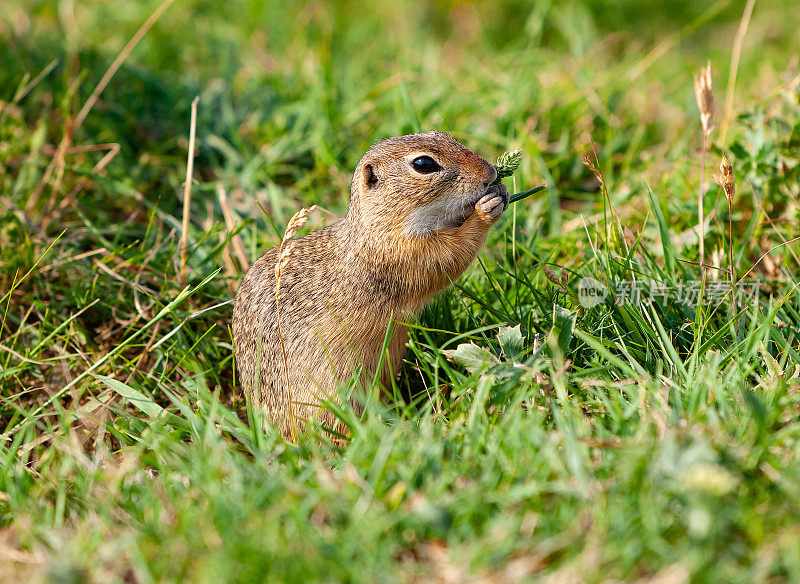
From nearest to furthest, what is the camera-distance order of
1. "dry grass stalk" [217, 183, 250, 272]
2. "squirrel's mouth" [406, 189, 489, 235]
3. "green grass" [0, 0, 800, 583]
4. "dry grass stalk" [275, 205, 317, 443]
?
1. "green grass" [0, 0, 800, 583]
2. "dry grass stalk" [275, 205, 317, 443]
3. "squirrel's mouth" [406, 189, 489, 235]
4. "dry grass stalk" [217, 183, 250, 272]

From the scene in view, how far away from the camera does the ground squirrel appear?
317 centimetres

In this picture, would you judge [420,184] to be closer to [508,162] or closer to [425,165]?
[425,165]

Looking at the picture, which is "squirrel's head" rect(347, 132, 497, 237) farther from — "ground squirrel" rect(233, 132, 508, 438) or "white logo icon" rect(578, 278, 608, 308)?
"white logo icon" rect(578, 278, 608, 308)

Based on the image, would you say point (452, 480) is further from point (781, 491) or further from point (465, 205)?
point (465, 205)

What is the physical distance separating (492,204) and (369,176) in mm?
540

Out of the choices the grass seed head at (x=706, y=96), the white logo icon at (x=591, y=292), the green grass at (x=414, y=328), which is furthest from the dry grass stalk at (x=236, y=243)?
the grass seed head at (x=706, y=96)

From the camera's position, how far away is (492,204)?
310 centimetres

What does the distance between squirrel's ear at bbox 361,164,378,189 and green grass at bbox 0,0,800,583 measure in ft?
1.93

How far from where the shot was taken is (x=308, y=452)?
8.70 feet

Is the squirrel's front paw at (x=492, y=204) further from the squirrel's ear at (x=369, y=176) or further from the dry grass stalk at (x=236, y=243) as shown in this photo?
the dry grass stalk at (x=236, y=243)

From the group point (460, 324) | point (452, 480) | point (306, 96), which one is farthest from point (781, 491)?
point (306, 96)

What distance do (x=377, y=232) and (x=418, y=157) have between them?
0.34m

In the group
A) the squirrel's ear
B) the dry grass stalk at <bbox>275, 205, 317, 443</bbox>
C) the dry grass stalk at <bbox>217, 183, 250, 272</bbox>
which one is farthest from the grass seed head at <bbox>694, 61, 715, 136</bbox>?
the dry grass stalk at <bbox>217, 183, 250, 272</bbox>

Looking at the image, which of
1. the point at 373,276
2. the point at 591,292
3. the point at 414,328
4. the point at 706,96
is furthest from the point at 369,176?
the point at 706,96
